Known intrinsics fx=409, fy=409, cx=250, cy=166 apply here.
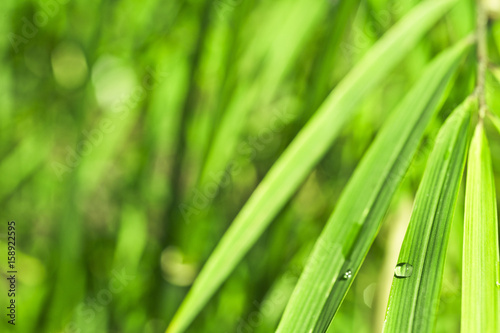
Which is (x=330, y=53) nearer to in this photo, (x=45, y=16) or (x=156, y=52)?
(x=156, y=52)

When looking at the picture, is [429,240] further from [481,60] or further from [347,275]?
[481,60]

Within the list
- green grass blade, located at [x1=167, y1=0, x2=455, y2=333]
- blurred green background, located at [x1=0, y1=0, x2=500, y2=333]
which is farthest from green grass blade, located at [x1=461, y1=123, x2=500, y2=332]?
blurred green background, located at [x1=0, y1=0, x2=500, y2=333]

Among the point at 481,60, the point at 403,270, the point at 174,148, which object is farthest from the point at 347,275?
the point at 174,148

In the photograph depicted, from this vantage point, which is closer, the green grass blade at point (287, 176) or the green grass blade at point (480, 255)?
the green grass blade at point (480, 255)

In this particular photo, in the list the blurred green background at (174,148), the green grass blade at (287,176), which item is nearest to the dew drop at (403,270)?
the green grass blade at (287,176)

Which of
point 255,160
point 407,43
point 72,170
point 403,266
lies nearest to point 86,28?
point 72,170

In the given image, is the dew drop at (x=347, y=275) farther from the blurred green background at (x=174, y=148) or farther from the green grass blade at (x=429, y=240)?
the blurred green background at (x=174, y=148)

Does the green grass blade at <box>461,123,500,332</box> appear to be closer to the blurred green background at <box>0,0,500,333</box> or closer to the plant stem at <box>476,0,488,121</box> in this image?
the plant stem at <box>476,0,488,121</box>
